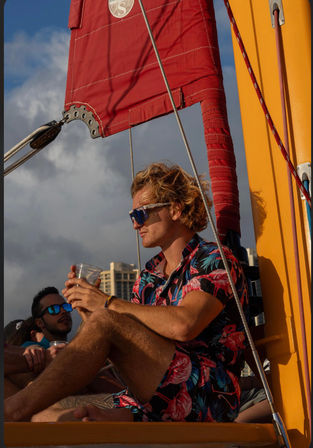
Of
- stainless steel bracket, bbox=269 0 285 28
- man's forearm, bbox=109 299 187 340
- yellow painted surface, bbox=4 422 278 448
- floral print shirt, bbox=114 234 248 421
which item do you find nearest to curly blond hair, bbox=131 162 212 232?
floral print shirt, bbox=114 234 248 421

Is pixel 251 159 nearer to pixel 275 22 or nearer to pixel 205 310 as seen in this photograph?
pixel 275 22

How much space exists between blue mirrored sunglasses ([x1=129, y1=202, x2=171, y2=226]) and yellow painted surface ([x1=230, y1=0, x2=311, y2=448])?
1.30 ft

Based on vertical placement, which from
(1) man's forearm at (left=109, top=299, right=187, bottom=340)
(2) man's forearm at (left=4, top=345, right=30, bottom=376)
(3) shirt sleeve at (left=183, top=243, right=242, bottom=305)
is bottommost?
(2) man's forearm at (left=4, top=345, right=30, bottom=376)

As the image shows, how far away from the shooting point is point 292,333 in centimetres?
258

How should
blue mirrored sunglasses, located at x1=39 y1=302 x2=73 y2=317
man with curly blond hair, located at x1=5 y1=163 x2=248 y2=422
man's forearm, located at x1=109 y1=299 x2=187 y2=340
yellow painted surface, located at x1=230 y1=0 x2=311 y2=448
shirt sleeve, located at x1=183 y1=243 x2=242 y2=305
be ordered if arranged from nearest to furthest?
man with curly blond hair, located at x1=5 y1=163 x2=248 y2=422 < man's forearm, located at x1=109 y1=299 x2=187 y2=340 < shirt sleeve, located at x1=183 y1=243 x2=242 y2=305 < yellow painted surface, located at x1=230 y1=0 x2=311 y2=448 < blue mirrored sunglasses, located at x1=39 y1=302 x2=73 y2=317

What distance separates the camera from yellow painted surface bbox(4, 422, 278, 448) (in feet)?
5.53

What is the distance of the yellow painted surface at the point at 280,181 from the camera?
2.57 meters

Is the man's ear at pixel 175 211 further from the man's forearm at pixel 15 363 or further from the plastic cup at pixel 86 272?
the man's forearm at pixel 15 363

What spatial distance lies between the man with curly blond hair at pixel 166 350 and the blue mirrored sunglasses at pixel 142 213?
9.1 inches

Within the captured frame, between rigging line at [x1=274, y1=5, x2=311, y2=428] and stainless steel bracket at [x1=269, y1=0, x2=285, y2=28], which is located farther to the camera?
stainless steel bracket at [x1=269, y1=0, x2=285, y2=28]

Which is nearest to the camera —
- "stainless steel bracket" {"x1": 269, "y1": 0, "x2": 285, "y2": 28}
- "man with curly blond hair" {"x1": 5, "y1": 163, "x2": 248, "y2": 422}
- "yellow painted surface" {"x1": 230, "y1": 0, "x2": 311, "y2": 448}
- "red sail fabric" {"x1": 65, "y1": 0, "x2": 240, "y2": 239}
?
"man with curly blond hair" {"x1": 5, "y1": 163, "x2": 248, "y2": 422}

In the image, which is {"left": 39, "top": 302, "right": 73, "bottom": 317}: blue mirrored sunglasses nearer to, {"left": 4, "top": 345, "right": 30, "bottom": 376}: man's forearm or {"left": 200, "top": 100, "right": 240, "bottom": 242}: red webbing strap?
{"left": 4, "top": 345, "right": 30, "bottom": 376}: man's forearm

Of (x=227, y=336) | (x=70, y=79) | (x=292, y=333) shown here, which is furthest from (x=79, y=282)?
(x=70, y=79)

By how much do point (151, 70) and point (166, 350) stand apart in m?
1.95
